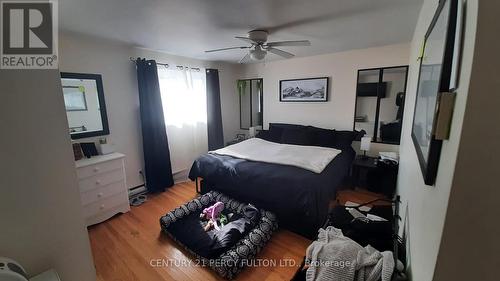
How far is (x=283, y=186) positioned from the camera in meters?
2.22

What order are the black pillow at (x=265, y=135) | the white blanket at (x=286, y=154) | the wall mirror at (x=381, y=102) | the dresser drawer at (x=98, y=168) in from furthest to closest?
the black pillow at (x=265, y=135) → the wall mirror at (x=381, y=102) → the white blanket at (x=286, y=154) → the dresser drawer at (x=98, y=168)

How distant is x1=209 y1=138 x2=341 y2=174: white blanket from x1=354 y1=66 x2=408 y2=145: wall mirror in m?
0.78

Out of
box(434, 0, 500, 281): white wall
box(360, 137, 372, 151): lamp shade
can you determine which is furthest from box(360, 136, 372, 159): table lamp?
box(434, 0, 500, 281): white wall

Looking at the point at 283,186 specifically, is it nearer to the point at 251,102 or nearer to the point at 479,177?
the point at 479,177

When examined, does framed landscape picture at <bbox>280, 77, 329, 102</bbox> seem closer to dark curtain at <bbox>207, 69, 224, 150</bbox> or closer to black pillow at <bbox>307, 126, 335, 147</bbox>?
black pillow at <bbox>307, 126, 335, 147</bbox>

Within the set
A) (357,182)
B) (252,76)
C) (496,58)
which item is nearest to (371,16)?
(496,58)

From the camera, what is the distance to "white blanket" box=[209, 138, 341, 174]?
8.38 feet

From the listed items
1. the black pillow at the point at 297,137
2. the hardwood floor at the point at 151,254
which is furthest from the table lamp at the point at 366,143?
the hardwood floor at the point at 151,254

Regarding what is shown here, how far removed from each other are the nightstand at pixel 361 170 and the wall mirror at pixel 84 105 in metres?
3.64

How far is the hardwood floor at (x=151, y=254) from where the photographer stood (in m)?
1.79

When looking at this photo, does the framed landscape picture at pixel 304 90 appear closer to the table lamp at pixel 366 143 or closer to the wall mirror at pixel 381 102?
the wall mirror at pixel 381 102

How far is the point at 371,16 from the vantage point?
1.89 metres

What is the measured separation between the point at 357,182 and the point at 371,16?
2313 millimetres

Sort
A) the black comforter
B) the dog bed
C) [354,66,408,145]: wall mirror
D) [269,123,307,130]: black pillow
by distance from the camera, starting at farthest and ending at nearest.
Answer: [269,123,307,130]: black pillow < [354,66,408,145]: wall mirror < the black comforter < the dog bed
